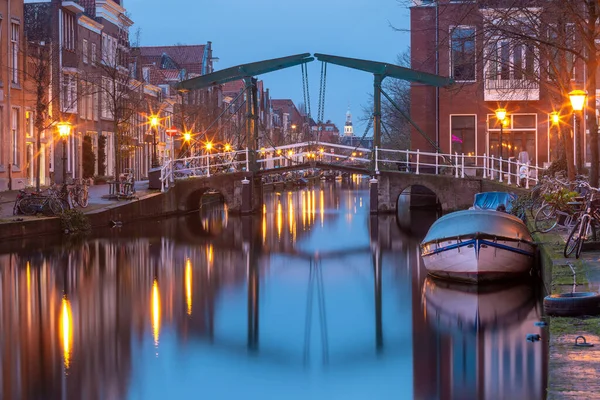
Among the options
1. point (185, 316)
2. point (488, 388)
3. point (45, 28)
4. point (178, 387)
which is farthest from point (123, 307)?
point (45, 28)

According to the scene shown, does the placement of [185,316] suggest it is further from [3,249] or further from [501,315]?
[3,249]

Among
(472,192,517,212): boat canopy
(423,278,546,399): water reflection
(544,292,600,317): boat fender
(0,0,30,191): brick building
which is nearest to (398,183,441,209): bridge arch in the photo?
(0,0,30,191): brick building

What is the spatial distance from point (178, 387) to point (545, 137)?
37.2 metres

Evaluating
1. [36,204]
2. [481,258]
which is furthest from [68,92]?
[481,258]

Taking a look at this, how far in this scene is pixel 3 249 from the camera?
24281mm

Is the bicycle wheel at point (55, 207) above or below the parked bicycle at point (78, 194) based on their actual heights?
below

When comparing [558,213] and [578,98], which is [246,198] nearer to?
[558,213]

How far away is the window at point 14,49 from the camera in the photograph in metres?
41.5

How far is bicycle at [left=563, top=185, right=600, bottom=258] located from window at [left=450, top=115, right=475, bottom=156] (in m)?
26.9

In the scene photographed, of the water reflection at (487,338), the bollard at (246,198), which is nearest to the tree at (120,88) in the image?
the bollard at (246,198)

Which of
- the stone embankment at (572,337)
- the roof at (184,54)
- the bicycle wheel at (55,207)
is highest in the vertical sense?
the roof at (184,54)

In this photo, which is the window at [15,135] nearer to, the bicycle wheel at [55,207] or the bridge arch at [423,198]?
the bicycle wheel at [55,207]

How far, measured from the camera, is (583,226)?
55.0 feet

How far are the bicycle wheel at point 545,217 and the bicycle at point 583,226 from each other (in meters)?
3.75
